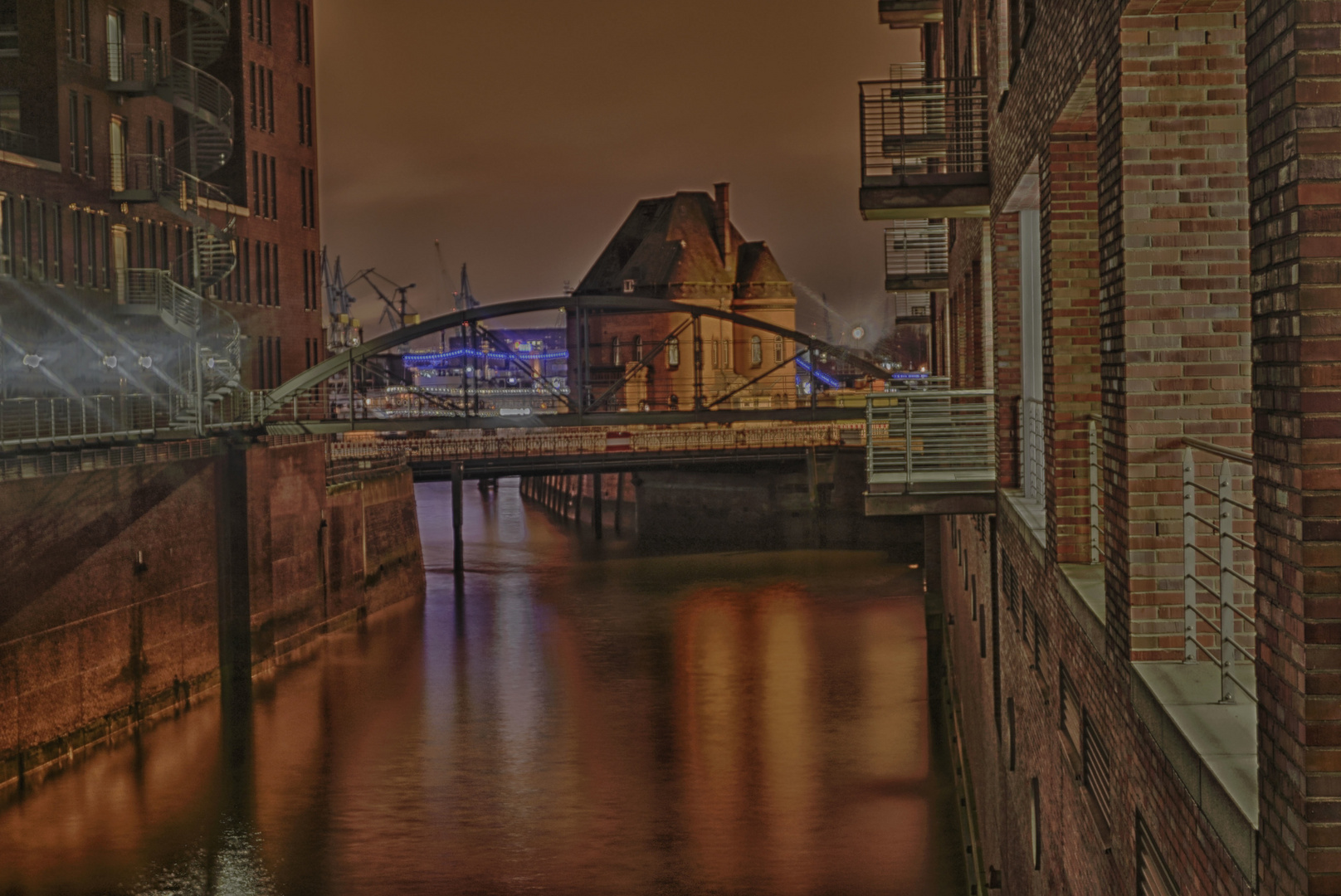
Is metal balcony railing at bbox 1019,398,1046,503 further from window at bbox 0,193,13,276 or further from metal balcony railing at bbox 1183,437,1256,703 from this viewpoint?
window at bbox 0,193,13,276

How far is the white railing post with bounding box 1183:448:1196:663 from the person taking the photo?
16.3 feet

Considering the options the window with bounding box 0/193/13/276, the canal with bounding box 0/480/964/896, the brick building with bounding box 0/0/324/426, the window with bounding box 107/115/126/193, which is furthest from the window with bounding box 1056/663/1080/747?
the window with bounding box 107/115/126/193

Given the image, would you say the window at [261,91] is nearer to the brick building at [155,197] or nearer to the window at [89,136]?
the brick building at [155,197]

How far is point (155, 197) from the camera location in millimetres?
32250

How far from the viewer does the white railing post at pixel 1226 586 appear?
429 cm

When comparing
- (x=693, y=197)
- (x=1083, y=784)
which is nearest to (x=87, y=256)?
(x=1083, y=784)

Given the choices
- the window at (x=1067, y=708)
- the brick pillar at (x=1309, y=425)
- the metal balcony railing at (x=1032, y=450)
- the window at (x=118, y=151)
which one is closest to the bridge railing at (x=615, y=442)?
the window at (x=118, y=151)

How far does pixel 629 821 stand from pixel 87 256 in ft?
59.9

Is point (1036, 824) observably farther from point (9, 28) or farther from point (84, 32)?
point (9, 28)

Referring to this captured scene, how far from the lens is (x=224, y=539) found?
2862cm

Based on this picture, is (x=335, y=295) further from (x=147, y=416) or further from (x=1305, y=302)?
(x=1305, y=302)

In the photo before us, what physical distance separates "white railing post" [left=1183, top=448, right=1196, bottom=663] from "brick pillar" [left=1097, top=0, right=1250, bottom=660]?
0.05m

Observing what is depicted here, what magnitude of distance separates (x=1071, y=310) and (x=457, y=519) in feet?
130

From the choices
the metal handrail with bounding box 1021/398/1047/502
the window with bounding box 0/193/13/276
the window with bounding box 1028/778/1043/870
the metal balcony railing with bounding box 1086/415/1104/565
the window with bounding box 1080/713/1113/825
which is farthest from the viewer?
the window with bounding box 0/193/13/276
